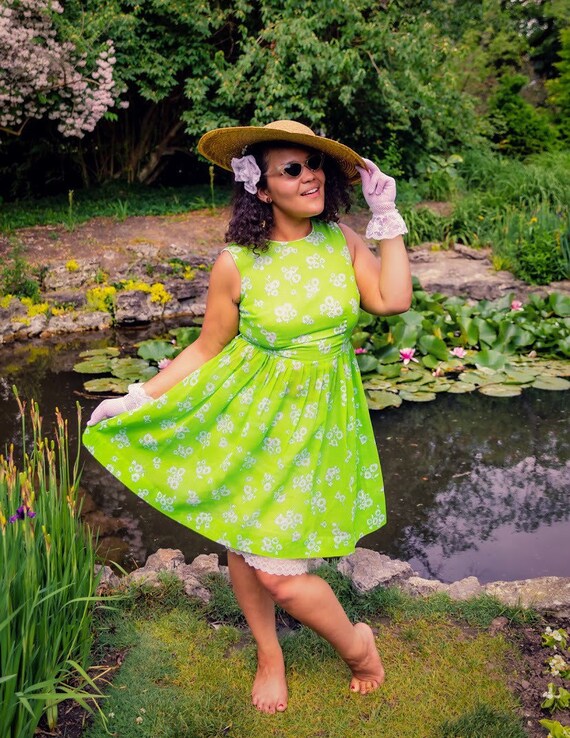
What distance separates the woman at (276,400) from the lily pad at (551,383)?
3.29 meters

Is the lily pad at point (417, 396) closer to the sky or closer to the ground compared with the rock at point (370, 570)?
closer to the ground

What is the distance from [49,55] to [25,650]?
7905 millimetres

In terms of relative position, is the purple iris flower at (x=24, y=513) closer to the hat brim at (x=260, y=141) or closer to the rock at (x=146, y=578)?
the rock at (x=146, y=578)

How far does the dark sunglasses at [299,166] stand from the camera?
2086 millimetres

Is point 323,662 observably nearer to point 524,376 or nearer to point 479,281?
point 524,376

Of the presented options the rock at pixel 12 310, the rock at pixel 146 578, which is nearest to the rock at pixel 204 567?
the rock at pixel 146 578

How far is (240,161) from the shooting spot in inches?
84.7

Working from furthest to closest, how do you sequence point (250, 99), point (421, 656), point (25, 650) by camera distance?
point (250, 99), point (421, 656), point (25, 650)

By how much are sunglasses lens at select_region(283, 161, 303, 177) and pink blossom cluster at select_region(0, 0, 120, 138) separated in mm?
6876

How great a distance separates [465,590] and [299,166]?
158 cm

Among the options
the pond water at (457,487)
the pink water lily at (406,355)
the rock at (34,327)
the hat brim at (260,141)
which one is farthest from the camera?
the rock at (34,327)

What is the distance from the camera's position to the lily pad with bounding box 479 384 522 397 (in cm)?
520

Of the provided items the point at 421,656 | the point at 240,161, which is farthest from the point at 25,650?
the point at 240,161

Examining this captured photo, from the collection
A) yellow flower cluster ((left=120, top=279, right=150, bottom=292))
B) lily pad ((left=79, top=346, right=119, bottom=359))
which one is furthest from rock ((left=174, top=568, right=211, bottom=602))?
yellow flower cluster ((left=120, top=279, right=150, bottom=292))
